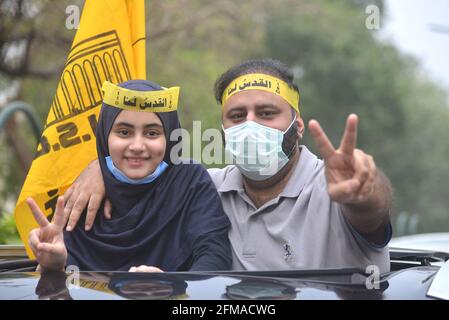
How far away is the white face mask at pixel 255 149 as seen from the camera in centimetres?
321

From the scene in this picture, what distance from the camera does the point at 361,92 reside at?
33.3 metres

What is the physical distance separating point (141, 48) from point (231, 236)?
1.48m

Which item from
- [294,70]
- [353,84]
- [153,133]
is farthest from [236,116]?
[353,84]

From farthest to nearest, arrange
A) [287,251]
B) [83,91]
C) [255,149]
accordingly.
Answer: [83,91], [255,149], [287,251]

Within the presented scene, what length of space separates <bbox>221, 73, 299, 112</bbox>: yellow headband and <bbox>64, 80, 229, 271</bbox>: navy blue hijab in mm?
286

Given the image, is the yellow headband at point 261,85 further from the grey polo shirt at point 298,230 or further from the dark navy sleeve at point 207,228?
the dark navy sleeve at point 207,228

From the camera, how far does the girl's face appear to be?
10.7 ft

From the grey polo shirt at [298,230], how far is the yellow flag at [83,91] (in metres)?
0.94

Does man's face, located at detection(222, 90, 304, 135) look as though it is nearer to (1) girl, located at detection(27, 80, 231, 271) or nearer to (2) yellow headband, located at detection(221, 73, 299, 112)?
(2) yellow headband, located at detection(221, 73, 299, 112)

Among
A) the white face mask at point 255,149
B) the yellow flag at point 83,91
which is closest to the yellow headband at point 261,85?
the white face mask at point 255,149

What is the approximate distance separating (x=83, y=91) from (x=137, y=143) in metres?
0.99

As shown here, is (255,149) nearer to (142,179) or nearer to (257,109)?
(257,109)

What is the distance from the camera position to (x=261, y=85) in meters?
3.35

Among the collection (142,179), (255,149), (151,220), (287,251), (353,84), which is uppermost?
(353,84)
